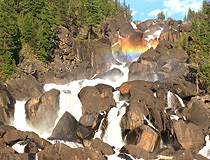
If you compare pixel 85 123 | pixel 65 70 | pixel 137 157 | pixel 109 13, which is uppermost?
pixel 109 13

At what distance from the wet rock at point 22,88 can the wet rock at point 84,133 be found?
14.4 m

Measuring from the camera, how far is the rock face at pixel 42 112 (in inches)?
1346

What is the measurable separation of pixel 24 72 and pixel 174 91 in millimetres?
29875

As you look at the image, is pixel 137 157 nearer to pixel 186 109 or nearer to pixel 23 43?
pixel 186 109

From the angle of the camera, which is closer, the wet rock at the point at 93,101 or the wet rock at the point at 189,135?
the wet rock at the point at 189,135

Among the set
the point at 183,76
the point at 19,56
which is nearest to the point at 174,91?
the point at 183,76

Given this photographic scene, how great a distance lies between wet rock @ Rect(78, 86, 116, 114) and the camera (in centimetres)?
3372

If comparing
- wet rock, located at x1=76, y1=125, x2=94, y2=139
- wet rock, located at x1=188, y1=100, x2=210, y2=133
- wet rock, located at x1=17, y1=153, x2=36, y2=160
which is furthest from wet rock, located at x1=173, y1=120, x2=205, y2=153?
wet rock, located at x1=17, y1=153, x2=36, y2=160

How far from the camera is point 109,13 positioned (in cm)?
9888

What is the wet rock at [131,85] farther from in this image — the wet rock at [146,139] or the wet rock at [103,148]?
the wet rock at [103,148]

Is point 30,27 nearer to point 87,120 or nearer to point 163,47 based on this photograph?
point 87,120

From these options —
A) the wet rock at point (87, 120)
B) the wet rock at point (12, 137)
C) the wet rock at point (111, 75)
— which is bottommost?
the wet rock at point (12, 137)

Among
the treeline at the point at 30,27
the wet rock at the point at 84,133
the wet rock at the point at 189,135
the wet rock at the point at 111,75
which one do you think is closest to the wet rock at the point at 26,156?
the wet rock at the point at 84,133

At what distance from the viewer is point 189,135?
27.7 m
